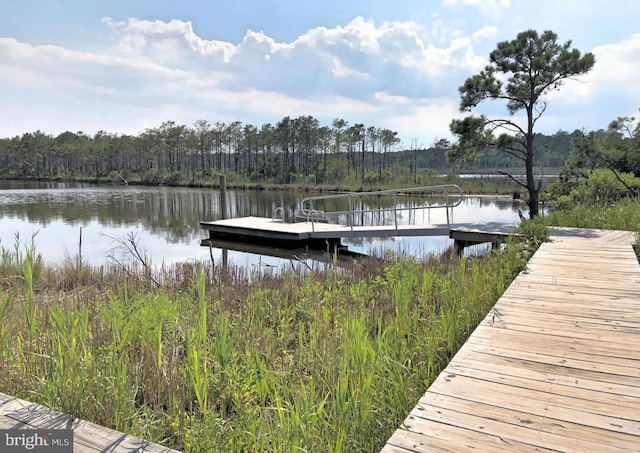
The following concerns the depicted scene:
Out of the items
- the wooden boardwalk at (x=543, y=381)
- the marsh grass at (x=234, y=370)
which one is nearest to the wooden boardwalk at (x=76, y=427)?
the marsh grass at (x=234, y=370)

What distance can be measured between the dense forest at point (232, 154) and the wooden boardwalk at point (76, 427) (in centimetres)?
3273

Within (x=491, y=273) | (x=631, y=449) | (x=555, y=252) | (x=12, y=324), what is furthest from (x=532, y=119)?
(x=12, y=324)

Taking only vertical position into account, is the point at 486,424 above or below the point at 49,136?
below

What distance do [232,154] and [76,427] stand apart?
54.3m

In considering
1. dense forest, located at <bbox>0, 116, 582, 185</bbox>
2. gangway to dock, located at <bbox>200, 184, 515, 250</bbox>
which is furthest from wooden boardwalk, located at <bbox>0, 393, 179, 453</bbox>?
dense forest, located at <bbox>0, 116, 582, 185</bbox>

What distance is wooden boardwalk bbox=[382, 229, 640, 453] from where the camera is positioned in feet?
5.58

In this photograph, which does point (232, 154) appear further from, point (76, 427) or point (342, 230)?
point (76, 427)

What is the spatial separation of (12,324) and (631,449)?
3369 mm

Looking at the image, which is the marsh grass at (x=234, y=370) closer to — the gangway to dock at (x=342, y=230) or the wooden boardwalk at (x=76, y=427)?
the wooden boardwalk at (x=76, y=427)

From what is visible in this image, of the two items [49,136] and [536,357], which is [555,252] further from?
[49,136]

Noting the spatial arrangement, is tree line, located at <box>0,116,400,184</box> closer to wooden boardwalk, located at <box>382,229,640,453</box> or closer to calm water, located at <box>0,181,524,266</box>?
calm water, located at <box>0,181,524,266</box>

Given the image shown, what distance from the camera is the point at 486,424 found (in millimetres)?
1798

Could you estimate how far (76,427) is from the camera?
171cm

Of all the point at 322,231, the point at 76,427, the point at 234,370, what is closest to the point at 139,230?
the point at 322,231
